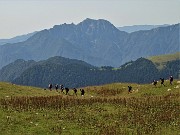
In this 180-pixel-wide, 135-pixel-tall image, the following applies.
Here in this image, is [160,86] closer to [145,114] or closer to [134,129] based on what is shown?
[145,114]

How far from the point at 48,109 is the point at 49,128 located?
33.7ft

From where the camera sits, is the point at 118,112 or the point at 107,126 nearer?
the point at 107,126

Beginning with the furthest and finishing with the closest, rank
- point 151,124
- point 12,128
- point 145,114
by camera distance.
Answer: point 145,114, point 151,124, point 12,128

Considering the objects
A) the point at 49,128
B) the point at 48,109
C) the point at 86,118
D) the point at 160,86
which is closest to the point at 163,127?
the point at 86,118

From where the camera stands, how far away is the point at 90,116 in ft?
Answer: 143

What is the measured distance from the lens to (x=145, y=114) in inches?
1781

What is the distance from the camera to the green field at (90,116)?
120 feet

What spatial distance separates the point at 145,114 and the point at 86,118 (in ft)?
28.6

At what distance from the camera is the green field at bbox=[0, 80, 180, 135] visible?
120 feet

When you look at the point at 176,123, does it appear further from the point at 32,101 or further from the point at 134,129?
the point at 32,101

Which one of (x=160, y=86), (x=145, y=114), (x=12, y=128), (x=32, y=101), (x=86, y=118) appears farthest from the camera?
(x=160, y=86)

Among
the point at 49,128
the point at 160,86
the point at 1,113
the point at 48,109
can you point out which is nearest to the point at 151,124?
the point at 49,128

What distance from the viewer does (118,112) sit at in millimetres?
46219

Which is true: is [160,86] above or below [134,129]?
above
